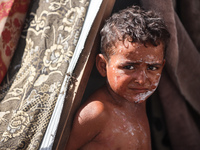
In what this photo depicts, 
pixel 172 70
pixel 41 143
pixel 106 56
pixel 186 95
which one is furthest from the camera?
pixel 186 95

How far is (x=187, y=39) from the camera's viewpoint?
1.29 metres

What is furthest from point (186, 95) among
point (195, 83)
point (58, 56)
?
point (58, 56)

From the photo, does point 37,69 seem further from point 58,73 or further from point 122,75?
point 122,75

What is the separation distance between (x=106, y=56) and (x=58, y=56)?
8.4 inches

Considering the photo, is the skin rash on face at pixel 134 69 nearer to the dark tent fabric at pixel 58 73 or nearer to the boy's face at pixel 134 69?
the boy's face at pixel 134 69

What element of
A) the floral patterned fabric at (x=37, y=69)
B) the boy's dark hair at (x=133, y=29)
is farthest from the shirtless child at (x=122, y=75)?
the floral patterned fabric at (x=37, y=69)

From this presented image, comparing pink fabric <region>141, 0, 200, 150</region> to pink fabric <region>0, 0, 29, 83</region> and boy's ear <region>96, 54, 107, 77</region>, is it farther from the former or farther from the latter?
pink fabric <region>0, 0, 29, 83</region>

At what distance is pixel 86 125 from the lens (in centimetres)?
96

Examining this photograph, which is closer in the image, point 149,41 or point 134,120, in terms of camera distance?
point 149,41

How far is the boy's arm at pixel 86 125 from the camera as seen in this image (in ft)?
3.17

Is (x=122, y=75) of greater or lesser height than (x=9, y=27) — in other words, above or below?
below

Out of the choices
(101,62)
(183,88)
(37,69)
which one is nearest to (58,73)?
(37,69)

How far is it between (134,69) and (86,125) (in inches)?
12.3

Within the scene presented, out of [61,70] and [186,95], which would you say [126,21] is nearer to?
[61,70]
